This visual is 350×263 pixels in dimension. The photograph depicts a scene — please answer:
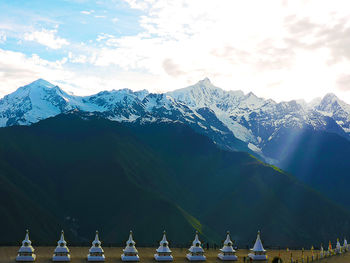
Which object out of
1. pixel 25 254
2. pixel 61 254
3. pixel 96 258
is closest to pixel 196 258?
pixel 96 258

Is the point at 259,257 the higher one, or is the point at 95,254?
the point at 95,254

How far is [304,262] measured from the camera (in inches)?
4619

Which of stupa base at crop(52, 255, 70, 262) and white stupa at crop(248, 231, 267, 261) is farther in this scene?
white stupa at crop(248, 231, 267, 261)

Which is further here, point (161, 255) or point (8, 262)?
point (161, 255)

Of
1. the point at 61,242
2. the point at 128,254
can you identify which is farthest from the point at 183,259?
the point at 61,242

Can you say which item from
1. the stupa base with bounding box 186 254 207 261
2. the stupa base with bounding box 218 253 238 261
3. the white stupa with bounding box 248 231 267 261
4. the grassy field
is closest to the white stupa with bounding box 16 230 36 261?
the grassy field

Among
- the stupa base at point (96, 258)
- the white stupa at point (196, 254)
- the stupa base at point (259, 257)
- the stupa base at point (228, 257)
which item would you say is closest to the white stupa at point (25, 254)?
the stupa base at point (96, 258)

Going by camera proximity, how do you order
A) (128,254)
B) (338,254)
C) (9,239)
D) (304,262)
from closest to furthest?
(128,254), (304,262), (338,254), (9,239)

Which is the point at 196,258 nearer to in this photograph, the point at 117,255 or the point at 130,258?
the point at 130,258

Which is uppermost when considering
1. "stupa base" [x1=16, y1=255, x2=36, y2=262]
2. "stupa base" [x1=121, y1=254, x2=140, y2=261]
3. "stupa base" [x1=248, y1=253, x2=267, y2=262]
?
"stupa base" [x1=16, y1=255, x2=36, y2=262]

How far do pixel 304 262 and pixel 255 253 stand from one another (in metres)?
12.6

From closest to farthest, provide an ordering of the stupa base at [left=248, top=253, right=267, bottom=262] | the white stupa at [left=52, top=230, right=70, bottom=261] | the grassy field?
the white stupa at [left=52, top=230, right=70, bottom=261]
the grassy field
the stupa base at [left=248, top=253, right=267, bottom=262]

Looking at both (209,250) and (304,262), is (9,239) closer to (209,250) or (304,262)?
(209,250)

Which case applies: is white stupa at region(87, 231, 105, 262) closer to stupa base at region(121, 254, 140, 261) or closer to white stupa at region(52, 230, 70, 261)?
stupa base at region(121, 254, 140, 261)
